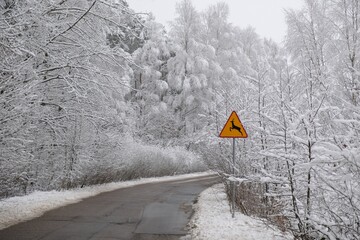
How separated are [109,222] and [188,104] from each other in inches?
999

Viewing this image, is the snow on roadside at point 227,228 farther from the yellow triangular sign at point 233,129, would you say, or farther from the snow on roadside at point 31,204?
the snow on roadside at point 31,204

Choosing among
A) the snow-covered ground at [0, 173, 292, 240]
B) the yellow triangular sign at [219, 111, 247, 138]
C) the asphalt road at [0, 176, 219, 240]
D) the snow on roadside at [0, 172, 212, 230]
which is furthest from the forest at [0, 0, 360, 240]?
the asphalt road at [0, 176, 219, 240]

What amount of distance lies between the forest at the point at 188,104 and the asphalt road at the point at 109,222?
5.99 feet

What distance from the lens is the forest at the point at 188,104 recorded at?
4211 millimetres

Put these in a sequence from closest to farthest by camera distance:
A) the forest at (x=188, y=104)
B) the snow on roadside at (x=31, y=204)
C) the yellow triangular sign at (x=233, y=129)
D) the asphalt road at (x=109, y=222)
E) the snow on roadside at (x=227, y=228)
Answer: the forest at (x=188, y=104) < the snow on roadside at (x=227, y=228) < the asphalt road at (x=109, y=222) < the snow on roadside at (x=31, y=204) < the yellow triangular sign at (x=233, y=129)

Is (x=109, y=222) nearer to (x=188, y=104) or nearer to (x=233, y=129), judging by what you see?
(x=233, y=129)

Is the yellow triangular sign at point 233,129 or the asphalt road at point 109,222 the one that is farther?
the yellow triangular sign at point 233,129

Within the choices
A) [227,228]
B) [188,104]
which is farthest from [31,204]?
[188,104]

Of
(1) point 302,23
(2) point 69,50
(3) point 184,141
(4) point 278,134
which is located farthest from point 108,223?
(3) point 184,141

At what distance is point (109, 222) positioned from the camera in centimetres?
816

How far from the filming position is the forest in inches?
166

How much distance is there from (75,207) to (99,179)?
6.75 metres

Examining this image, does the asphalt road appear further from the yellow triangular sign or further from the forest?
the yellow triangular sign

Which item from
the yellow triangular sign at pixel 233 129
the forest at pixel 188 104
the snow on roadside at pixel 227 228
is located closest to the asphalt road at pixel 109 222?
the snow on roadside at pixel 227 228
